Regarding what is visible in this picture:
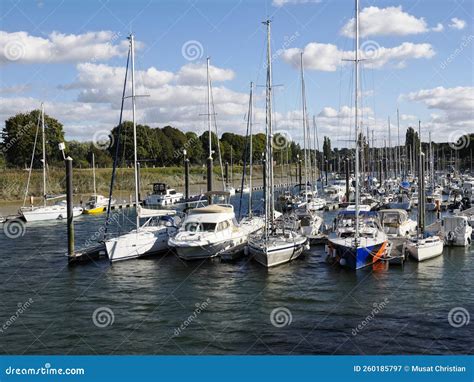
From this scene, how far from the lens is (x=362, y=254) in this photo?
3164 centimetres

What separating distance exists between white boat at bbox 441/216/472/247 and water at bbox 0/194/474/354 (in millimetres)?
2219

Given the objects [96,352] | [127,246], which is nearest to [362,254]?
[127,246]

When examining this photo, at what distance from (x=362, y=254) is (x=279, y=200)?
141 ft

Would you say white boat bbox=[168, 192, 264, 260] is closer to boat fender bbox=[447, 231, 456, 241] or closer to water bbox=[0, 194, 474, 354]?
water bbox=[0, 194, 474, 354]

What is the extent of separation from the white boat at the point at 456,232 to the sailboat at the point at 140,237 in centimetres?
1836

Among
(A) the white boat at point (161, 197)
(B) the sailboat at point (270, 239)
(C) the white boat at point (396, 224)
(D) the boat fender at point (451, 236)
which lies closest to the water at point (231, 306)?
Answer: (B) the sailboat at point (270, 239)

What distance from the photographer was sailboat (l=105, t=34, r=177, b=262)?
115 feet

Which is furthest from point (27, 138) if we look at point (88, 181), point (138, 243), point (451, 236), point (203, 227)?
point (451, 236)

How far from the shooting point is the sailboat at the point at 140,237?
35125mm

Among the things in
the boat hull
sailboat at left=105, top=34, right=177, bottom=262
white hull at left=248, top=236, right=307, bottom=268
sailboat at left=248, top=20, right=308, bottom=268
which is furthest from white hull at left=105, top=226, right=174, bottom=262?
the boat hull

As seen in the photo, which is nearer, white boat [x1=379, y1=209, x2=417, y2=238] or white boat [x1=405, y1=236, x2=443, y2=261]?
white boat [x1=405, y1=236, x2=443, y2=261]

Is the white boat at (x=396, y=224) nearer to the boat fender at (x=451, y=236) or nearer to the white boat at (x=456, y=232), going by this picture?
the white boat at (x=456, y=232)

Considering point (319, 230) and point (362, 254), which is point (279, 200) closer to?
point (319, 230)

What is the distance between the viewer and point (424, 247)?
Result: 3450 centimetres
